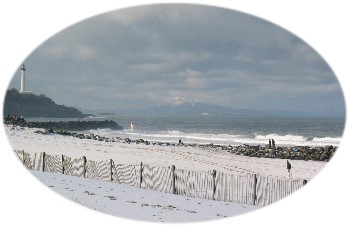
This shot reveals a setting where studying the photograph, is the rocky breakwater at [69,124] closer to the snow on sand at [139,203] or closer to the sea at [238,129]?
the sea at [238,129]

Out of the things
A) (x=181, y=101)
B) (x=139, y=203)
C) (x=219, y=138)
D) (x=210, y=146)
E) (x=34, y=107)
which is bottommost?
(x=139, y=203)

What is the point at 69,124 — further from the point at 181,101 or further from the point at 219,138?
the point at 219,138

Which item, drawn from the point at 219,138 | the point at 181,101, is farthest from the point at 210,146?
the point at 181,101

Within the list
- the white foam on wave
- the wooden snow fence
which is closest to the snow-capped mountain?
the white foam on wave

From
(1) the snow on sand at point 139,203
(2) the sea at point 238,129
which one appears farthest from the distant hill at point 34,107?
(1) the snow on sand at point 139,203

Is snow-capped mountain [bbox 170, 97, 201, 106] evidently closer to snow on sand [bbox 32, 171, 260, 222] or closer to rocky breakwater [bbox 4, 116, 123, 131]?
rocky breakwater [bbox 4, 116, 123, 131]

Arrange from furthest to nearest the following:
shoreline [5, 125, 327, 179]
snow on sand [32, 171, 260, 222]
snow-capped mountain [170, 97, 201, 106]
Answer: snow-capped mountain [170, 97, 201, 106] → shoreline [5, 125, 327, 179] → snow on sand [32, 171, 260, 222]
